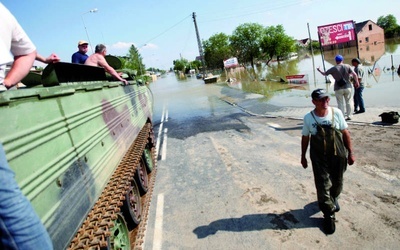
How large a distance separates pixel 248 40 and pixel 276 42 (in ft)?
28.8

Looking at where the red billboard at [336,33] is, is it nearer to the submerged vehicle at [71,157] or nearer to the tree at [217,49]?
the submerged vehicle at [71,157]

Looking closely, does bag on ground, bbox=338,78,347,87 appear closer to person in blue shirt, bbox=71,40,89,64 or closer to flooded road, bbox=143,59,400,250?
flooded road, bbox=143,59,400,250

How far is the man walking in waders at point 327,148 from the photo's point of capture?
384 cm

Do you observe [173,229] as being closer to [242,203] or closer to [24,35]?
[242,203]

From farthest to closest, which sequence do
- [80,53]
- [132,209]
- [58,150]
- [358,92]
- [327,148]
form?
[358,92], [80,53], [132,209], [327,148], [58,150]

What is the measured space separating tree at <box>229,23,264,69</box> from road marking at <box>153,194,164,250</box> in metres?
88.6

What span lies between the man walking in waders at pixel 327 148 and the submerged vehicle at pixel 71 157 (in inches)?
103

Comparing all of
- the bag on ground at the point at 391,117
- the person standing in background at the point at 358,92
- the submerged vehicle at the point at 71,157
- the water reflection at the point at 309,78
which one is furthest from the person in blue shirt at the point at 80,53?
the water reflection at the point at 309,78

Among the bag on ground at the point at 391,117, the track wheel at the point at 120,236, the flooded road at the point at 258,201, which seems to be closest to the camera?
the track wheel at the point at 120,236

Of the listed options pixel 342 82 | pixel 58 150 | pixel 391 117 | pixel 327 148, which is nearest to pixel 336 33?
pixel 342 82

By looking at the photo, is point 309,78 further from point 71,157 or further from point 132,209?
point 71,157

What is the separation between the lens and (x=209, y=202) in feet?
17.4

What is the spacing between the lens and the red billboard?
19.0 m

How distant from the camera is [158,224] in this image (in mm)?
4859
